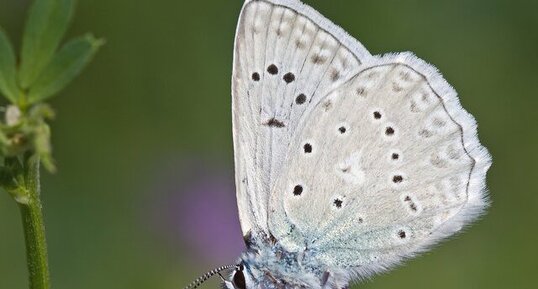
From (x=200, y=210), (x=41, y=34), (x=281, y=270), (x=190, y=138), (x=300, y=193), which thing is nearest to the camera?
(x=41, y=34)

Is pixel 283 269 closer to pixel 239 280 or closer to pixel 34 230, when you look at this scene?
pixel 239 280

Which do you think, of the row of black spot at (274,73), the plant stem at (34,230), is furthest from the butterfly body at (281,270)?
the plant stem at (34,230)

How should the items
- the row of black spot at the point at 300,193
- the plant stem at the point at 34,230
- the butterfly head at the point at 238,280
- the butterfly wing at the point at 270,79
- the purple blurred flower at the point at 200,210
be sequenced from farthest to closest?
the purple blurred flower at the point at 200,210 → the row of black spot at the point at 300,193 → the butterfly wing at the point at 270,79 → the butterfly head at the point at 238,280 → the plant stem at the point at 34,230

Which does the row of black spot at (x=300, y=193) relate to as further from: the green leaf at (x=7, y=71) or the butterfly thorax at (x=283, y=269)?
the green leaf at (x=7, y=71)

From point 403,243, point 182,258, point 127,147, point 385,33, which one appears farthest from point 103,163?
point 403,243

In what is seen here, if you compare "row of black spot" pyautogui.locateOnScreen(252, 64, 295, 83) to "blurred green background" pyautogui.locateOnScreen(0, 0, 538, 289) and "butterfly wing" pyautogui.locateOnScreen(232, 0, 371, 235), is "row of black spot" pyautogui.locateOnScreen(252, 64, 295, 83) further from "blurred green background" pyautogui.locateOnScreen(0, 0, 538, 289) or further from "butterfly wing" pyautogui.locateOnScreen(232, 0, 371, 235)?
"blurred green background" pyautogui.locateOnScreen(0, 0, 538, 289)

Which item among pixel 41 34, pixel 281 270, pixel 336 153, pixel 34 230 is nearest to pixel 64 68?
pixel 41 34
